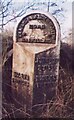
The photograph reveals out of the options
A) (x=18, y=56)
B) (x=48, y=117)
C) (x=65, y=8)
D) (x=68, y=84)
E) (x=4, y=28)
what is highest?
(x=65, y=8)

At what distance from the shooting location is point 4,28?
276cm

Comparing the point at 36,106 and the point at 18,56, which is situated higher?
the point at 18,56

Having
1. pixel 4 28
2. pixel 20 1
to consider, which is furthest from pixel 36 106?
pixel 20 1

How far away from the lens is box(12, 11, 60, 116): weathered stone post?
9.00ft

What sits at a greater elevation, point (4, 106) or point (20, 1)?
point (20, 1)

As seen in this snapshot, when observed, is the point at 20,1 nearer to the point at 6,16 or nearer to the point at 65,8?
the point at 6,16

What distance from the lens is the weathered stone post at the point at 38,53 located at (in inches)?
108

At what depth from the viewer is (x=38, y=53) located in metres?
2.76

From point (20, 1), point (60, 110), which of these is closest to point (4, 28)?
point (20, 1)

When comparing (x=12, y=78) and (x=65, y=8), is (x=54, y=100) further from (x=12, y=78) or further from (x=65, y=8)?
(x=65, y=8)

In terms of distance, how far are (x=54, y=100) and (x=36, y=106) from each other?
0.18 m

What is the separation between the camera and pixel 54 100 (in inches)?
110

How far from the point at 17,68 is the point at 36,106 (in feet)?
1.31

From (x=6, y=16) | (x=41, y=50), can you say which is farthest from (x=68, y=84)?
(x=6, y=16)
